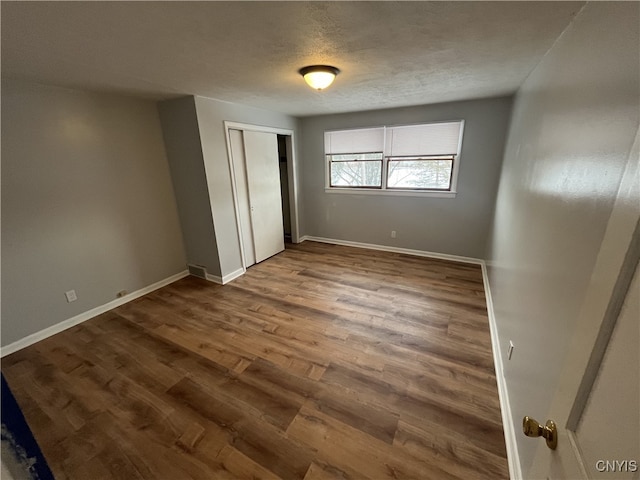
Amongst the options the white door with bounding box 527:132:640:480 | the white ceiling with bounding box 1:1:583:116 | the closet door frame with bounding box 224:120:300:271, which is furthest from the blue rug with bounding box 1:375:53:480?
the closet door frame with bounding box 224:120:300:271

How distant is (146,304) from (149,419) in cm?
168

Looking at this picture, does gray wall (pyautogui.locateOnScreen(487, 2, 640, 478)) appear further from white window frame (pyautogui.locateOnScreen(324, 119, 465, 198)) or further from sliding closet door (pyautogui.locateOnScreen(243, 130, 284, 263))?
sliding closet door (pyautogui.locateOnScreen(243, 130, 284, 263))

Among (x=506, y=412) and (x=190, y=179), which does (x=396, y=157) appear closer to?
(x=190, y=179)

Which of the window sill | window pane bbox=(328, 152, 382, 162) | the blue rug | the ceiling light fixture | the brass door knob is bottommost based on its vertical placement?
the brass door knob

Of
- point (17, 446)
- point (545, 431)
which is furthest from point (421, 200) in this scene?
point (17, 446)

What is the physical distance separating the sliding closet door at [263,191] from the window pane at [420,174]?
1.92m

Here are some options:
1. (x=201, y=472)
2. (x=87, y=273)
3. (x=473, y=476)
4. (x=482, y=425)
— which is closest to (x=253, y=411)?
(x=201, y=472)

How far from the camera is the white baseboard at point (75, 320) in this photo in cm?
226

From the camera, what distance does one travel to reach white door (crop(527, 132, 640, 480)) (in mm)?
419

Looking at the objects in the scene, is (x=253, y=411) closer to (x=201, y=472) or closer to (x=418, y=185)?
(x=201, y=472)

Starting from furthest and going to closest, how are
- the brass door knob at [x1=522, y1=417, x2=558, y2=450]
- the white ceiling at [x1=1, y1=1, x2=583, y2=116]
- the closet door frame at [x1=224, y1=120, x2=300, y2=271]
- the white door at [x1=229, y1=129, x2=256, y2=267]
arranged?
the white door at [x1=229, y1=129, x2=256, y2=267] → the closet door frame at [x1=224, y1=120, x2=300, y2=271] → the white ceiling at [x1=1, y1=1, x2=583, y2=116] → the brass door knob at [x1=522, y1=417, x2=558, y2=450]

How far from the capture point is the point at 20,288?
7.40 feet

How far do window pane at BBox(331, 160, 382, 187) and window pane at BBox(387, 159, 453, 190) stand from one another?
23cm

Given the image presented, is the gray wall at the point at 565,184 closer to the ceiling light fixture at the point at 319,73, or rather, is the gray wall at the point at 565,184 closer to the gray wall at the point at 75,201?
the ceiling light fixture at the point at 319,73
